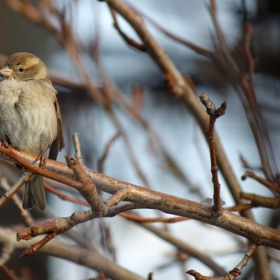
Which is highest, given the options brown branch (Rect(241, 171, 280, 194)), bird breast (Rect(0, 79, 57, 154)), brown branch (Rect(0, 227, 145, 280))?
bird breast (Rect(0, 79, 57, 154))

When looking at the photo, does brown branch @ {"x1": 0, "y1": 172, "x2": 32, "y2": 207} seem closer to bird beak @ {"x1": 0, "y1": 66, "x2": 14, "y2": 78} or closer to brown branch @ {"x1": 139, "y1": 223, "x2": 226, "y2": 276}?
brown branch @ {"x1": 139, "y1": 223, "x2": 226, "y2": 276}

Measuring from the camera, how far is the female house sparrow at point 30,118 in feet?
11.5

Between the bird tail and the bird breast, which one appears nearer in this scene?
the bird tail

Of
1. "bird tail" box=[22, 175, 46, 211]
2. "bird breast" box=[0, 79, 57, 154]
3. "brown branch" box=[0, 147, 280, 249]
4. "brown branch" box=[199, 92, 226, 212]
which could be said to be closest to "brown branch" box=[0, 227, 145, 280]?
"bird tail" box=[22, 175, 46, 211]

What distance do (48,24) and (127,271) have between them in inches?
89.1

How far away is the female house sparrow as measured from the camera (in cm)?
351

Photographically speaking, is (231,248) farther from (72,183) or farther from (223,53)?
(72,183)

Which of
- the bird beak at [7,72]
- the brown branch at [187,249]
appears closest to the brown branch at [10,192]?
the brown branch at [187,249]

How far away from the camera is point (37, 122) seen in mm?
3580

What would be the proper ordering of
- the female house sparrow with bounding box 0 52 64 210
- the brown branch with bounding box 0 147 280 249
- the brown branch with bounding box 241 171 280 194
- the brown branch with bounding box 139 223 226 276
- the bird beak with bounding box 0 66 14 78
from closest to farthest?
the brown branch with bounding box 0 147 280 249, the brown branch with bounding box 241 171 280 194, the brown branch with bounding box 139 223 226 276, the female house sparrow with bounding box 0 52 64 210, the bird beak with bounding box 0 66 14 78

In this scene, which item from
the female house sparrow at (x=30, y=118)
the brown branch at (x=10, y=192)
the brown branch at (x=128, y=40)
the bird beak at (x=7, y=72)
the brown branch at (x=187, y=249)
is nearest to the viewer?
the brown branch at (x=10, y=192)

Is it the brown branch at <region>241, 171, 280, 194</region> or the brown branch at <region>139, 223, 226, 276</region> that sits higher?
the brown branch at <region>241, 171, 280, 194</region>

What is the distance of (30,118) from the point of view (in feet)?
11.6

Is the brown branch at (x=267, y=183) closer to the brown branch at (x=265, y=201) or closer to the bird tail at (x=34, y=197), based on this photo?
the brown branch at (x=265, y=201)
